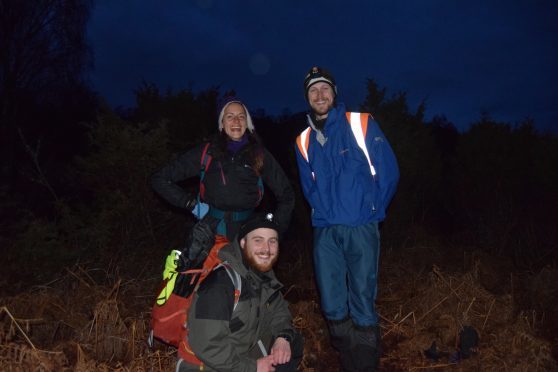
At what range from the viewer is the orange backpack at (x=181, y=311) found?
2.65 meters

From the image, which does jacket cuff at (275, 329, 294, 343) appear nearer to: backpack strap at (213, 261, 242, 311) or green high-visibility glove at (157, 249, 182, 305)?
backpack strap at (213, 261, 242, 311)

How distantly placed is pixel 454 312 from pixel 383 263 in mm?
2121

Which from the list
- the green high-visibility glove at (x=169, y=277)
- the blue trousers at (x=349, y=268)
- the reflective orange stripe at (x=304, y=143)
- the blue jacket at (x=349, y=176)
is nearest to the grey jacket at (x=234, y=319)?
the green high-visibility glove at (x=169, y=277)

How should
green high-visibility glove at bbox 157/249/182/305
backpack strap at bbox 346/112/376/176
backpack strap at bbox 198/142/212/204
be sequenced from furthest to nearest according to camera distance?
1. backpack strap at bbox 198/142/212/204
2. backpack strap at bbox 346/112/376/176
3. green high-visibility glove at bbox 157/249/182/305

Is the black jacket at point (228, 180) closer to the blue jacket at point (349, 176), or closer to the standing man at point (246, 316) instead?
the blue jacket at point (349, 176)

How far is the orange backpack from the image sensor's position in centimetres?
265

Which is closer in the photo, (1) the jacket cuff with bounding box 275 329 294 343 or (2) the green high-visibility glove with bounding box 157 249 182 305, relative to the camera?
(2) the green high-visibility glove with bounding box 157 249 182 305

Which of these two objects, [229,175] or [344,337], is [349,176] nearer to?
[229,175]

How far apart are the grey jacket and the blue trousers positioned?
0.57 meters

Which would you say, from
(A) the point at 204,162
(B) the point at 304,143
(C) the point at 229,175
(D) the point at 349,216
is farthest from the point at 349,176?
(A) the point at 204,162

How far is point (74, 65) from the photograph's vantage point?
1202 centimetres

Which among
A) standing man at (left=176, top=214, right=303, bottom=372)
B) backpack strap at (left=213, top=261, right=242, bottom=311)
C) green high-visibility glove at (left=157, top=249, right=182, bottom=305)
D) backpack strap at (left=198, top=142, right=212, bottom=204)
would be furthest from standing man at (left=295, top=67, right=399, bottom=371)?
green high-visibility glove at (left=157, top=249, right=182, bottom=305)

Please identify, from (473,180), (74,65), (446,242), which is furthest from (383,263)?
(74,65)

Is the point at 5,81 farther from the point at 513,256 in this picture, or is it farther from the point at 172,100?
the point at 513,256
